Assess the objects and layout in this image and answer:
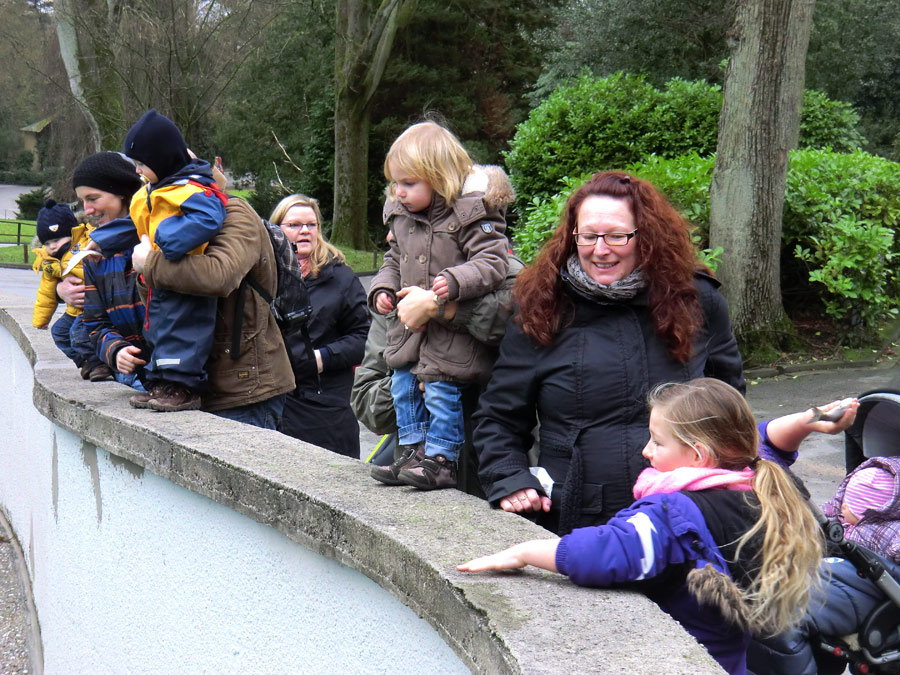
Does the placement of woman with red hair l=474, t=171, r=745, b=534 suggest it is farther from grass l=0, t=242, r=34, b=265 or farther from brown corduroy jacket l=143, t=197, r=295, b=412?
grass l=0, t=242, r=34, b=265

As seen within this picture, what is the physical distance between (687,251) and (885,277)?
726 cm

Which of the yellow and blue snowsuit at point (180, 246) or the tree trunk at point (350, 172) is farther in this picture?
the tree trunk at point (350, 172)

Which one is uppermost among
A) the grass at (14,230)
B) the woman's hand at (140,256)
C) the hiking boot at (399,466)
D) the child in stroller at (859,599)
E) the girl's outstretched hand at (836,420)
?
the woman's hand at (140,256)

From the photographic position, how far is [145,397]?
12.8 ft

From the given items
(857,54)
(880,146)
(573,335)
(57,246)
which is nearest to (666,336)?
(573,335)

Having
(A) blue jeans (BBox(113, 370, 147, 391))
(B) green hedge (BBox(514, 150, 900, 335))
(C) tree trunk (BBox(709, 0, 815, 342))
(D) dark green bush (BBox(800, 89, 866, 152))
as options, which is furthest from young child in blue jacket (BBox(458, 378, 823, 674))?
(D) dark green bush (BBox(800, 89, 866, 152))

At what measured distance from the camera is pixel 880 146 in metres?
23.6

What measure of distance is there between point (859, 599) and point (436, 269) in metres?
1.60

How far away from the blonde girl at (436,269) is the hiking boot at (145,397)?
1.10 metres

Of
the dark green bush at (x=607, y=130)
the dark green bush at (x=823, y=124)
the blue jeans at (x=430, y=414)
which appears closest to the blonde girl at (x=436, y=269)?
the blue jeans at (x=430, y=414)

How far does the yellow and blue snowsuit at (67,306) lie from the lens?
468 centimetres

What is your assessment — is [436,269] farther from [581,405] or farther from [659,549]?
[659,549]

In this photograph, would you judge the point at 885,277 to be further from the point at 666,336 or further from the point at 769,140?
the point at 666,336

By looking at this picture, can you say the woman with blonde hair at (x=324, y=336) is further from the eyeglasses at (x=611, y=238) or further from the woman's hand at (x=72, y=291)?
the eyeglasses at (x=611, y=238)
